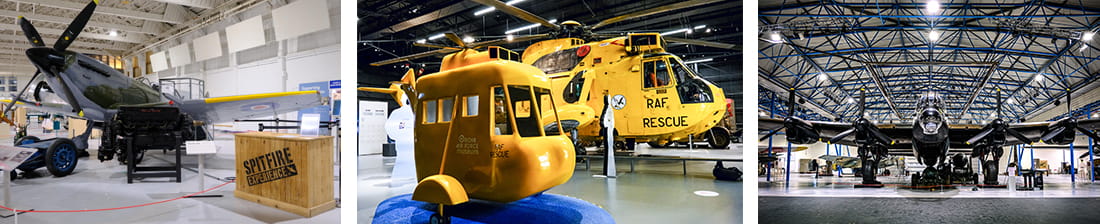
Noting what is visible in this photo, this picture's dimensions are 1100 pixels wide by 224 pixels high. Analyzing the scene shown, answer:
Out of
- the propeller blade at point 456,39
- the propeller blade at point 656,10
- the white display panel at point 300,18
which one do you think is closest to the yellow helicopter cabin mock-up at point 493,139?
the propeller blade at point 456,39

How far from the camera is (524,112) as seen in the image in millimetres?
2725

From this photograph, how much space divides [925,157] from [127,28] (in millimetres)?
14929

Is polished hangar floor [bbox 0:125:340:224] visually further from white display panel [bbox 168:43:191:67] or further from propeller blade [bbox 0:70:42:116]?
white display panel [bbox 168:43:191:67]

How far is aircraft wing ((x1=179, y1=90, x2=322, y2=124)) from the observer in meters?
6.21

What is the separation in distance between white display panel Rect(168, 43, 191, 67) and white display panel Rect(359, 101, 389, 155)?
5.64 metres

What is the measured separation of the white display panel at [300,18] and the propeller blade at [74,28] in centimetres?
259

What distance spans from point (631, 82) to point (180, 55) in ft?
25.9

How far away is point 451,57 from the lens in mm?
4316

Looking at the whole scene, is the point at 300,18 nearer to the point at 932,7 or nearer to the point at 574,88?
the point at 574,88

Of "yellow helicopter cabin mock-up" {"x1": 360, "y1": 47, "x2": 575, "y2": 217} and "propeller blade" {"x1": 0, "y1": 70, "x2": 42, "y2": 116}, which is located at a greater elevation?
"propeller blade" {"x1": 0, "y1": 70, "x2": 42, "y2": 116}

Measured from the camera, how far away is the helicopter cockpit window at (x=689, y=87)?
4.43 m

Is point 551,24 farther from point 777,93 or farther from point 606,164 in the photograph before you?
point 777,93

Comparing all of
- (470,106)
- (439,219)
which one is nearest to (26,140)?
(439,219)

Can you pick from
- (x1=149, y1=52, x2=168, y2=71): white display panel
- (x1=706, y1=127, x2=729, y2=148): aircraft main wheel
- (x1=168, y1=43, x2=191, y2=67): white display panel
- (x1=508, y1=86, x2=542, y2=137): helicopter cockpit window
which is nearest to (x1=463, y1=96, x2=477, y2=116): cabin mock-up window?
(x1=508, y1=86, x2=542, y2=137): helicopter cockpit window
